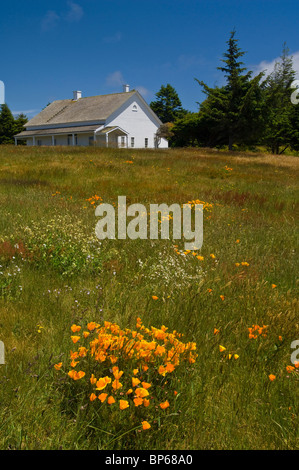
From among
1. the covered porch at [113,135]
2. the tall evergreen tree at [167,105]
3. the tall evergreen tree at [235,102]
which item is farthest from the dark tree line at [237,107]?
the tall evergreen tree at [167,105]

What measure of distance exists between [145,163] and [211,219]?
10.9m

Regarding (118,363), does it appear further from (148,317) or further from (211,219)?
(211,219)

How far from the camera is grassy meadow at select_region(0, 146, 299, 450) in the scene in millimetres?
1836

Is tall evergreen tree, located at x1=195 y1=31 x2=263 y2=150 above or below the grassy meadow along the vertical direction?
above

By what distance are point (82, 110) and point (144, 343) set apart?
5078 cm

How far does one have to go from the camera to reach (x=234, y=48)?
37.2 m

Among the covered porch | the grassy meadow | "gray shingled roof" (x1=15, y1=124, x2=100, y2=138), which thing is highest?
"gray shingled roof" (x1=15, y1=124, x2=100, y2=138)

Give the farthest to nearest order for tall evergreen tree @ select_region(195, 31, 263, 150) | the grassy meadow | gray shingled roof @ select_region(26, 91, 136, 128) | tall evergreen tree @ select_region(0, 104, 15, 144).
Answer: tall evergreen tree @ select_region(0, 104, 15, 144), gray shingled roof @ select_region(26, 91, 136, 128), tall evergreen tree @ select_region(195, 31, 263, 150), the grassy meadow

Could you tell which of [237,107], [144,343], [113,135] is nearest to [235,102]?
[237,107]

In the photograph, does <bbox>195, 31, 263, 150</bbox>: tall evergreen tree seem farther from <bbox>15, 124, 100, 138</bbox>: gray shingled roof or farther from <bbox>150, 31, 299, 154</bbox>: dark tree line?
<bbox>15, 124, 100, 138</bbox>: gray shingled roof

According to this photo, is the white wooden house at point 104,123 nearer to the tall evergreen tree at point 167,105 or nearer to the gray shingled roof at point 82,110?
the gray shingled roof at point 82,110

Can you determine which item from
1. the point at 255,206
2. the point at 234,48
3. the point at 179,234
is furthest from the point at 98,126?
the point at 179,234

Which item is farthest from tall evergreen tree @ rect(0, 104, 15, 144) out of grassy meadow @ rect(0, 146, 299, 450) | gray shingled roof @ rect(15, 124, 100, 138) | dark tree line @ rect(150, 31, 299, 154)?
grassy meadow @ rect(0, 146, 299, 450)

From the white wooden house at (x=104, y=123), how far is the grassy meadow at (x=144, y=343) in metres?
37.7
